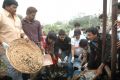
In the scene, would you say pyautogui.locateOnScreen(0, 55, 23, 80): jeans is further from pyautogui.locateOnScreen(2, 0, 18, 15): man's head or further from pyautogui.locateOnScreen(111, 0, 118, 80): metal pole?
pyautogui.locateOnScreen(111, 0, 118, 80): metal pole

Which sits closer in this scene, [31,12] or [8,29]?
[8,29]

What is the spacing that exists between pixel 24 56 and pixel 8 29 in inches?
22.5

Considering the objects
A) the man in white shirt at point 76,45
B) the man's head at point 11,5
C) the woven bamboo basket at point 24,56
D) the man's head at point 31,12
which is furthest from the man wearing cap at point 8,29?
the man in white shirt at point 76,45

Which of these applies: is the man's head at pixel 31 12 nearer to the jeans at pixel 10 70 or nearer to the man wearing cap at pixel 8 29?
the man wearing cap at pixel 8 29

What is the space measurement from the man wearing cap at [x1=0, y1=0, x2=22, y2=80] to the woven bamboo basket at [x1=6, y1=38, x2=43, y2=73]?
15 cm

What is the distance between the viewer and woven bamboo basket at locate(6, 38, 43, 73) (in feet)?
18.0

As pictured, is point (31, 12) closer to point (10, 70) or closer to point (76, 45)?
point (10, 70)

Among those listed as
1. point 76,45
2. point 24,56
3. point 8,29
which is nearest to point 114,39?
point 24,56

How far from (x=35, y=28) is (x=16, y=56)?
1232mm

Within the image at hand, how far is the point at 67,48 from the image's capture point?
27.1ft

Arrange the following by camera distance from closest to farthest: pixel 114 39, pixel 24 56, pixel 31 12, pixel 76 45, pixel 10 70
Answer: pixel 114 39
pixel 10 70
pixel 24 56
pixel 31 12
pixel 76 45

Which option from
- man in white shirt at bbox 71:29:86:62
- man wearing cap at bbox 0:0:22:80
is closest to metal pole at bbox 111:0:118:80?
man wearing cap at bbox 0:0:22:80

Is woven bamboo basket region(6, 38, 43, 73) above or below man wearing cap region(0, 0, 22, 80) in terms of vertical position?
below

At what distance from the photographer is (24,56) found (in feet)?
18.8
